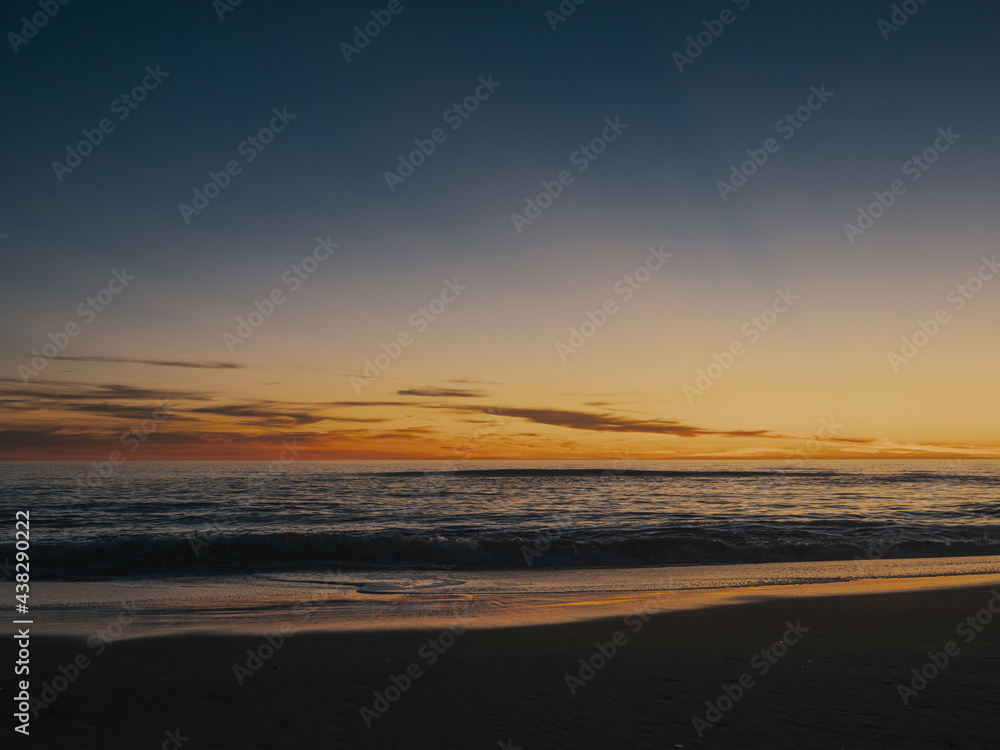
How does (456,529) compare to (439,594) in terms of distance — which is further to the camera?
(456,529)

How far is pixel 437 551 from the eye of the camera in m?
21.4

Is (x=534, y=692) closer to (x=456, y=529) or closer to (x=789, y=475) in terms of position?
Answer: (x=456, y=529)

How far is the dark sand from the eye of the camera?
18.6 feet

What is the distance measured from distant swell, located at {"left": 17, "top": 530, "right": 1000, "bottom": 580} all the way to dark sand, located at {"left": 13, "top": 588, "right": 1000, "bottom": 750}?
10799mm

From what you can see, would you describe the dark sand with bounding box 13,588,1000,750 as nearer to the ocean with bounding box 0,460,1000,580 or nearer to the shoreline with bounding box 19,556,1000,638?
the shoreline with bounding box 19,556,1000,638

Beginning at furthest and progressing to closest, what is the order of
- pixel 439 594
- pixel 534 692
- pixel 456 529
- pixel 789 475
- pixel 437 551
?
pixel 789 475 < pixel 456 529 < pixel 437 551 < pixel 439 594 < pixel 534 692

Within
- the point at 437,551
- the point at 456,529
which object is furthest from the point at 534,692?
the point at 456,529

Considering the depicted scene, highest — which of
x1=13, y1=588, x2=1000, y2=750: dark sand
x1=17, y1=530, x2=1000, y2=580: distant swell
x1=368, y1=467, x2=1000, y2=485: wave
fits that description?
x1=368, y1=467, x2=1000, y2=485: wave

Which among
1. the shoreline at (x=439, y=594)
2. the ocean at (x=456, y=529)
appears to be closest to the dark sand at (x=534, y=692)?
the shoreline at (x=439, y=594)

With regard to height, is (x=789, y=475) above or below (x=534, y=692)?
above

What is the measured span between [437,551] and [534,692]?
1490cm

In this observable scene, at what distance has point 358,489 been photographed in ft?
161

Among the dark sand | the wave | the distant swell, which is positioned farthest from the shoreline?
the wave

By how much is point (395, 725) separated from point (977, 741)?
5.13m
